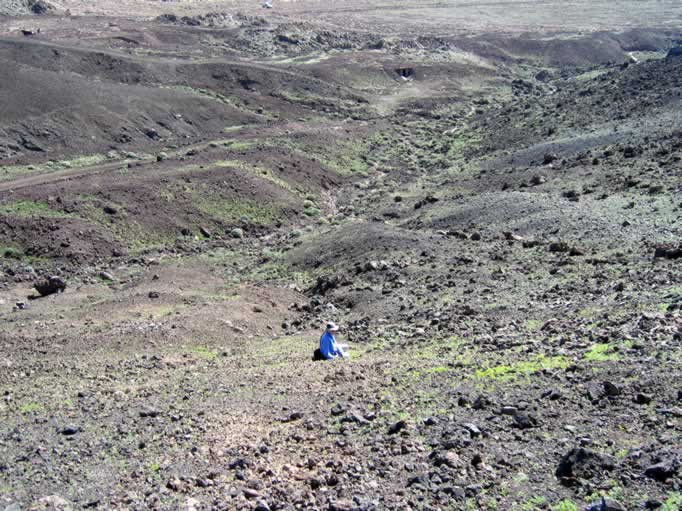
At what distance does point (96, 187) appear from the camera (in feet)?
115

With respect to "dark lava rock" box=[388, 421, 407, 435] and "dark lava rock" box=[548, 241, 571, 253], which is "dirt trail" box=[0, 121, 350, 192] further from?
"dark lava rock" box=[388, 421, 407, 435]

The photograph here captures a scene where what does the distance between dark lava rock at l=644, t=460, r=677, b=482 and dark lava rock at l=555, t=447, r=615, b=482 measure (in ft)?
1.51

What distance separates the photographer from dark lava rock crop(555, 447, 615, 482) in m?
9.62

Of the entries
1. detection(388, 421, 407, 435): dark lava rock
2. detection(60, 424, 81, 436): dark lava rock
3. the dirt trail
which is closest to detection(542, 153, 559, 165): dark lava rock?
the dirt trail

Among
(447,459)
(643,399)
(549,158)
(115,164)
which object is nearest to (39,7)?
(115,164)

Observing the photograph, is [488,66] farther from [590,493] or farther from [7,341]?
[590,493]

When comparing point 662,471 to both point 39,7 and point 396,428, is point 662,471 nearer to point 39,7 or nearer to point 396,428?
point 396,428

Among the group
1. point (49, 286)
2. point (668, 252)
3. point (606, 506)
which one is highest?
point (606, 506)

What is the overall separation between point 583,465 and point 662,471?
92 centimetres

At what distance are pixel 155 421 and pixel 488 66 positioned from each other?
270 feet

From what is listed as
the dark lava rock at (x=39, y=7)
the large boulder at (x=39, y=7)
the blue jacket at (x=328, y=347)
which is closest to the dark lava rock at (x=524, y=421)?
the blue jacket at (x=328, y=347)

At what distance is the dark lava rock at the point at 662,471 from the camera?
9.29 m

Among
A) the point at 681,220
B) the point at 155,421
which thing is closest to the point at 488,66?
the point at 681,220

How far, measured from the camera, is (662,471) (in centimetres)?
932
